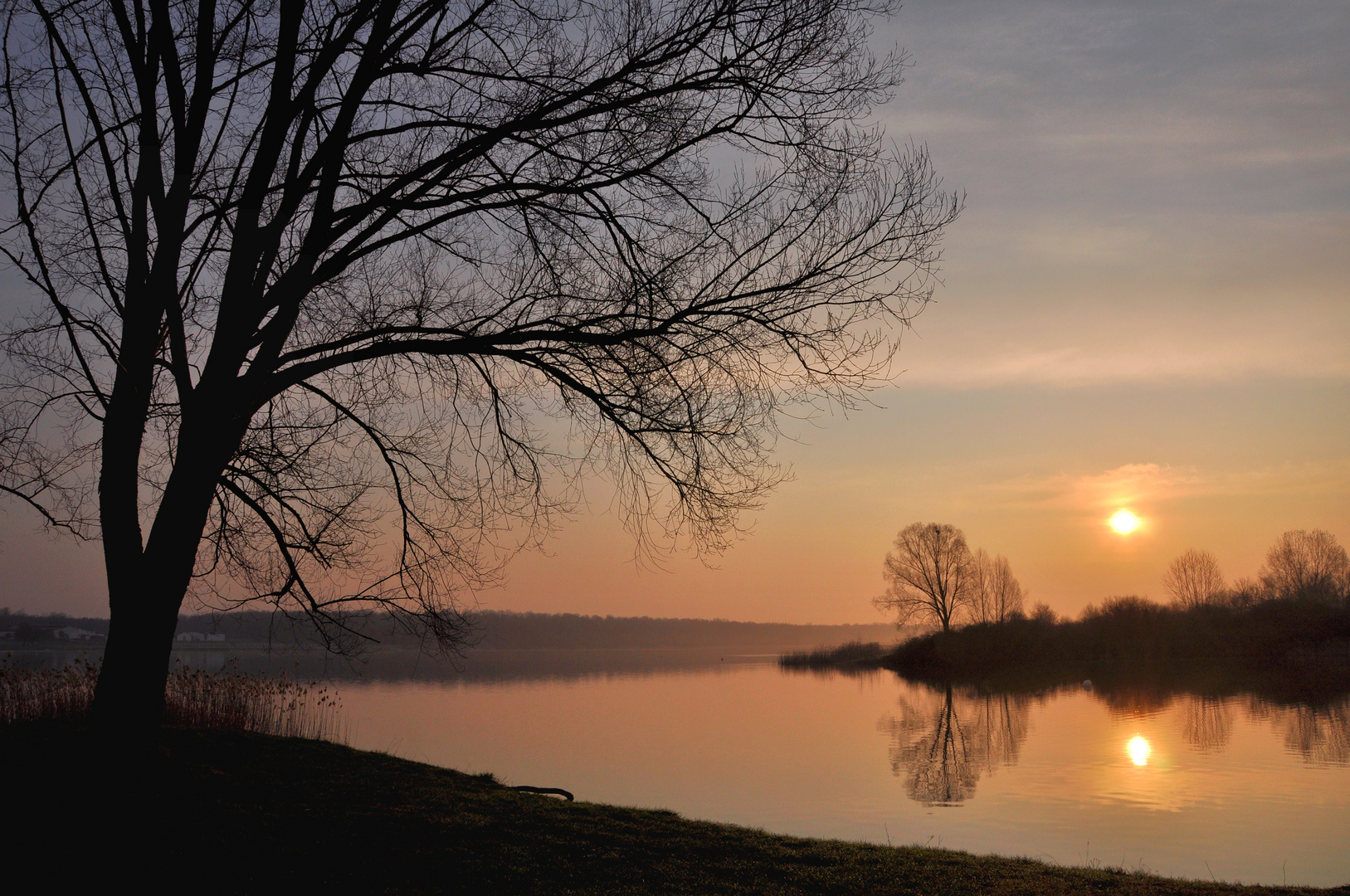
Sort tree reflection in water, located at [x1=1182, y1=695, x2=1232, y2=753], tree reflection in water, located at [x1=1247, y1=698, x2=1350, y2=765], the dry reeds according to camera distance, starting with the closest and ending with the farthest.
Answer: the dry reeds
tree reflection in water, located at [x1=1247, y1=698, x2=1350, y2=765]
tree reflection in water, located at [x1=1182, y1=695, x2=1232, y2=753]

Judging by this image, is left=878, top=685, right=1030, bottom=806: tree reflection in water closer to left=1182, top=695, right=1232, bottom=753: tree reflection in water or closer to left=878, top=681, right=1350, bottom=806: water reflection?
left=878, top=681, right=1350, bottom=806: water reflection

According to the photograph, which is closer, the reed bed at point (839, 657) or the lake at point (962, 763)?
the lake at point (962, 763)

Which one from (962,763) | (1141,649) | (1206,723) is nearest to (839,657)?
(1141,649)

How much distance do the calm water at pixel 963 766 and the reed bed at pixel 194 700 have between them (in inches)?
154

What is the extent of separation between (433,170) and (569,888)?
20.0 feet

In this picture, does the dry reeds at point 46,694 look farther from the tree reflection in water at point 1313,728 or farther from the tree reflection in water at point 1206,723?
the tree reflection in water at point 1313,728

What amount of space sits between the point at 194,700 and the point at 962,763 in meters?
15.3

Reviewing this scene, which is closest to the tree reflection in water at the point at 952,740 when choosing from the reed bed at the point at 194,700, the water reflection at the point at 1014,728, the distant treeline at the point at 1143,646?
the water reflection at the point at 1014,728

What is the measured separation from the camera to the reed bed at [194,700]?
1260 cm

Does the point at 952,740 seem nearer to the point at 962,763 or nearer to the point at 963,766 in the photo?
the point at 962,763

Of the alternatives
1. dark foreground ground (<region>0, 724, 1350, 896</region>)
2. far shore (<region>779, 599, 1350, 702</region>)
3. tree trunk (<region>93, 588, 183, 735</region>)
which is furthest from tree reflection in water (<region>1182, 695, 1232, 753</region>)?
tree trunk (<region>93, 588, 183, 735</region>)

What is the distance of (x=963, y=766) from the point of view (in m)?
19.0

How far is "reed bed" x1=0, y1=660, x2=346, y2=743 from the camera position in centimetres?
1260

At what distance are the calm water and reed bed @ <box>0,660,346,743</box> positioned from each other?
12.8 ft
